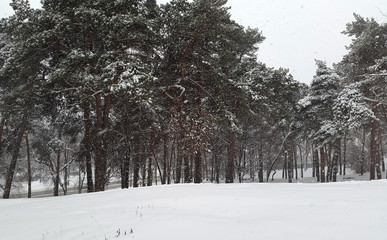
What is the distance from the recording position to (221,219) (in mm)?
4590

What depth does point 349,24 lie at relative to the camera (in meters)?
Result: 19.7

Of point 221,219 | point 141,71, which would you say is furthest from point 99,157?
point 221,219

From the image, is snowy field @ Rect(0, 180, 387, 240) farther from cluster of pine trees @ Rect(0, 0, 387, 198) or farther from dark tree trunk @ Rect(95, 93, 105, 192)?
dark tree trunk @ Rect(95, 93, 105, 192)

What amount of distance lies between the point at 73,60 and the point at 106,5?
3013 millimetres

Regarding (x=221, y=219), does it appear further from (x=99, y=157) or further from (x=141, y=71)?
(x=99, y=157)

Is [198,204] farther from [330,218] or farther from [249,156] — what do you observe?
[249,156]

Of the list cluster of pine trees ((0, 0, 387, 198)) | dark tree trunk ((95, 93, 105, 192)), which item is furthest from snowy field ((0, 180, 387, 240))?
dark tree trunk ((95, 93, 105, 192))

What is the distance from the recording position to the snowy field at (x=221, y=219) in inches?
150

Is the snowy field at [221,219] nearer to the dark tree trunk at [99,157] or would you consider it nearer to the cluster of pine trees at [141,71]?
the cluster of pine trees at [141,71]

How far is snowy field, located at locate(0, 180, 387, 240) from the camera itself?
3.82 meters

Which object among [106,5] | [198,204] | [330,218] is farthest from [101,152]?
[330,218]

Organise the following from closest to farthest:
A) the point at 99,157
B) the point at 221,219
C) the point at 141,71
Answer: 1. the point at 221,219
2. the point at 141,71
3. the point at 99,157

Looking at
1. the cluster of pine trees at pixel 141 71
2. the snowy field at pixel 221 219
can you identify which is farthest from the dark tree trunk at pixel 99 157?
the snowy field at pixel 221 219

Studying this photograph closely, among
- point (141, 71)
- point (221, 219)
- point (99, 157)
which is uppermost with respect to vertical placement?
point (141, 71)
